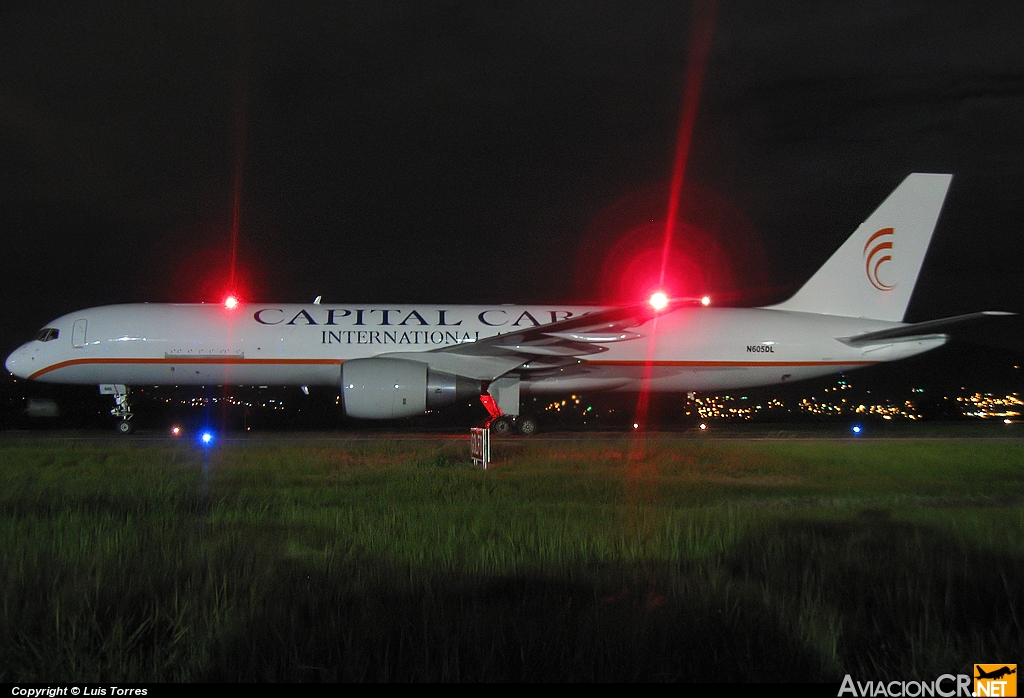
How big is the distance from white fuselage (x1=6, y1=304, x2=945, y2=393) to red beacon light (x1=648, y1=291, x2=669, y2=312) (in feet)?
8.20

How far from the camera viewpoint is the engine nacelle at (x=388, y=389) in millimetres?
16953

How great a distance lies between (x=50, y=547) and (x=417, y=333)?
1487 cm

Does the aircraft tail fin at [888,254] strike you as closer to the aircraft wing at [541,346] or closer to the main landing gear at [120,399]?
the aircraft wing at [541,346]

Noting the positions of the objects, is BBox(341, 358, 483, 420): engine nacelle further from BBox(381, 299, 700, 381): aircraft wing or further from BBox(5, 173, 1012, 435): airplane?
BBox(5, 173, 1012, 435): airplane

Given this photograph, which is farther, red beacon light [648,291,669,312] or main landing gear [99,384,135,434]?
main landing gear [99,384,135,434]

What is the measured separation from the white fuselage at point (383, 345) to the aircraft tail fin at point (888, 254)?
2.87 feet

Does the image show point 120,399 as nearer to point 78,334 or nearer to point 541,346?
point 78,334

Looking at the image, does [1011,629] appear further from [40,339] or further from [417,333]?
[40,339]

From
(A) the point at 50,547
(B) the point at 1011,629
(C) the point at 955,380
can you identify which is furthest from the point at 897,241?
(C) the point at 955,380

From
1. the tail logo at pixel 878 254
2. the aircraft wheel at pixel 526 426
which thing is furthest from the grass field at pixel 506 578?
the tail logo at pixel 878 254

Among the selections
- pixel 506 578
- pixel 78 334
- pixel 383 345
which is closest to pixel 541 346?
pixel 383 345

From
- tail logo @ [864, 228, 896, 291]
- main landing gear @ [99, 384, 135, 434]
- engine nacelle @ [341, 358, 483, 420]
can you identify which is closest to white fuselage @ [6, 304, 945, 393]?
main landing gear @ [99, 384, 135, 434]

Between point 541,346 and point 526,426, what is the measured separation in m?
2.06

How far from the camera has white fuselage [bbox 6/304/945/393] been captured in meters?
20.5
